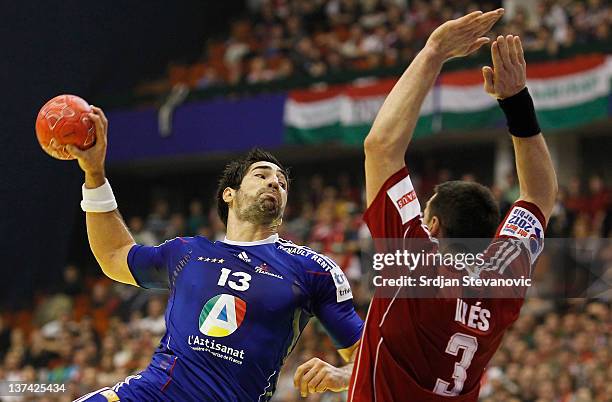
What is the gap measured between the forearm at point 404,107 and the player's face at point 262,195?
1.94m

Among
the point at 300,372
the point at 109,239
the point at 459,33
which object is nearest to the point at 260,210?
the point at 109,239

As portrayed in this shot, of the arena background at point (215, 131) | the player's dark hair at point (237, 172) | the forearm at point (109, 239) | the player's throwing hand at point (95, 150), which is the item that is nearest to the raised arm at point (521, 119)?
the player's dark hair at point (237, 172)

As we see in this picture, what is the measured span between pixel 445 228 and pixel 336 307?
1310mm

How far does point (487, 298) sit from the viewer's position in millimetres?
4461

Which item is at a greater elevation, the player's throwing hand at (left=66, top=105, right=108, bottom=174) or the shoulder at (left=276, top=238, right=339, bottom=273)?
the player's throwing hand at (left=66, top=105, right=108, bottom=174)

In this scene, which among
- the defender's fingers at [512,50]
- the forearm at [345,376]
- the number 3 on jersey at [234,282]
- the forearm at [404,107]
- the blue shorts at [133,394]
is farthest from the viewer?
the number 3 on jersey at [234,282]

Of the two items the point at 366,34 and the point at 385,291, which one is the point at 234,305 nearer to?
the point at 385,291

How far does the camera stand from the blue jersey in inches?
214

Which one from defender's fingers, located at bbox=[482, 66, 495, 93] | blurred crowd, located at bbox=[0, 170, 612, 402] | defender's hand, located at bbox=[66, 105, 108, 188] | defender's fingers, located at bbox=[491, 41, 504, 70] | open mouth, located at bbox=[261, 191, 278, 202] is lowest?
blurred crowd, located at bbox=[0, 170, 612, 402]

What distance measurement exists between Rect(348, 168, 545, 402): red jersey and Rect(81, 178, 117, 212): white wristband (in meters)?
2.08

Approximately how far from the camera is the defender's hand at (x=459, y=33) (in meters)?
3.99

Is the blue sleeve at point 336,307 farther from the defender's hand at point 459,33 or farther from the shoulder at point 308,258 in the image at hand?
the defender's hand at point 459,33

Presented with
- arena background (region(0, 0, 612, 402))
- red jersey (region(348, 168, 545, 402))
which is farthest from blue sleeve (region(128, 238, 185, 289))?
arena background (region(0, 0, 612, 402))

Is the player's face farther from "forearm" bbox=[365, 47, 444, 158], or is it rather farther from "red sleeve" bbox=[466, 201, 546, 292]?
"forearm" bbox=[365, 47, 444, 158]
